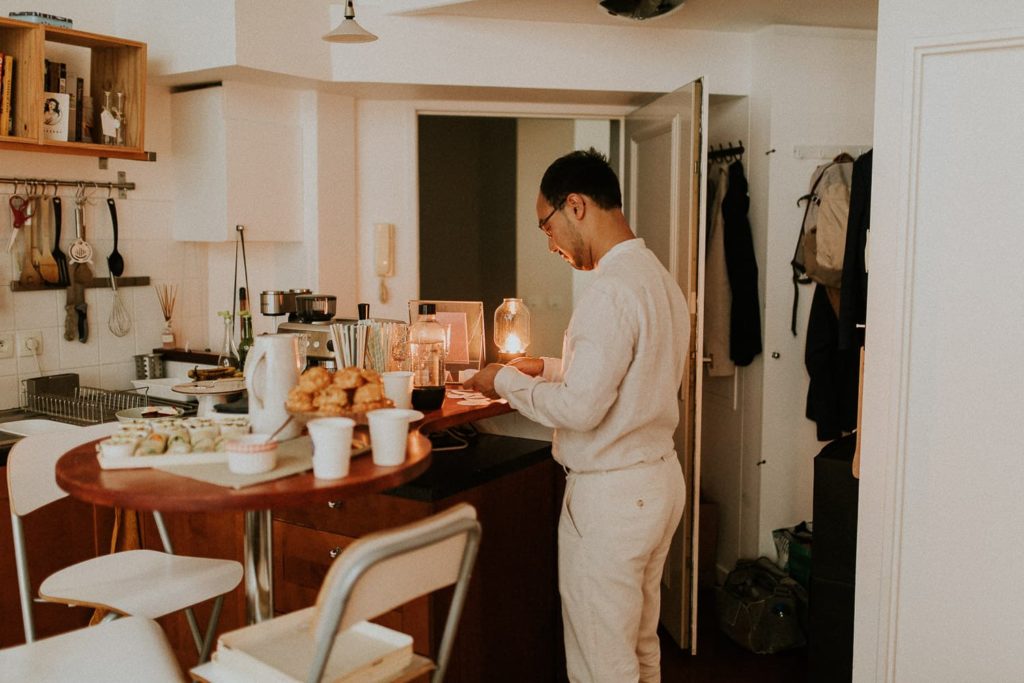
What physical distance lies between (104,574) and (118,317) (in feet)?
6.18

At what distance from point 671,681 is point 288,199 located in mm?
2480

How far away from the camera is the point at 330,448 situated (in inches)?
56.9

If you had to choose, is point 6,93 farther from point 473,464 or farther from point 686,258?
point 686,258

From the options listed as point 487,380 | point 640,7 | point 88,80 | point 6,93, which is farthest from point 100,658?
point 640,7

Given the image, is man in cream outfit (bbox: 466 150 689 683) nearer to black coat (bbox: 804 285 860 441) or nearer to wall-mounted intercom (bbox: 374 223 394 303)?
black coat (bbox: 804 285 860 441)

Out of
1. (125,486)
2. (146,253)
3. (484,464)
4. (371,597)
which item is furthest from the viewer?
(146,253)

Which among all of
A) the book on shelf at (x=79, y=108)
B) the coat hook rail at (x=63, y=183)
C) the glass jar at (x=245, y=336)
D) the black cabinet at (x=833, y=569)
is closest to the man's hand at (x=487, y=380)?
Result: the black cabinet at (x=833, y=569)

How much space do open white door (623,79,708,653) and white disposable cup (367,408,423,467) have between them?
1.93 m

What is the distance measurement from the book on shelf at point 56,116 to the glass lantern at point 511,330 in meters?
1.69

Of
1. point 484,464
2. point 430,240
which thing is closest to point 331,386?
point 484,464

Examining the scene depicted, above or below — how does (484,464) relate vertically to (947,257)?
below

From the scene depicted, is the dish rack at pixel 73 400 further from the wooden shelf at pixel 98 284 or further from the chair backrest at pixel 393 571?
the chair backrest at pixel 393 571

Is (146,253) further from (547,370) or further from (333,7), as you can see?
(547,370)

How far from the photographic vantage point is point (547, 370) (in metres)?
2.65
